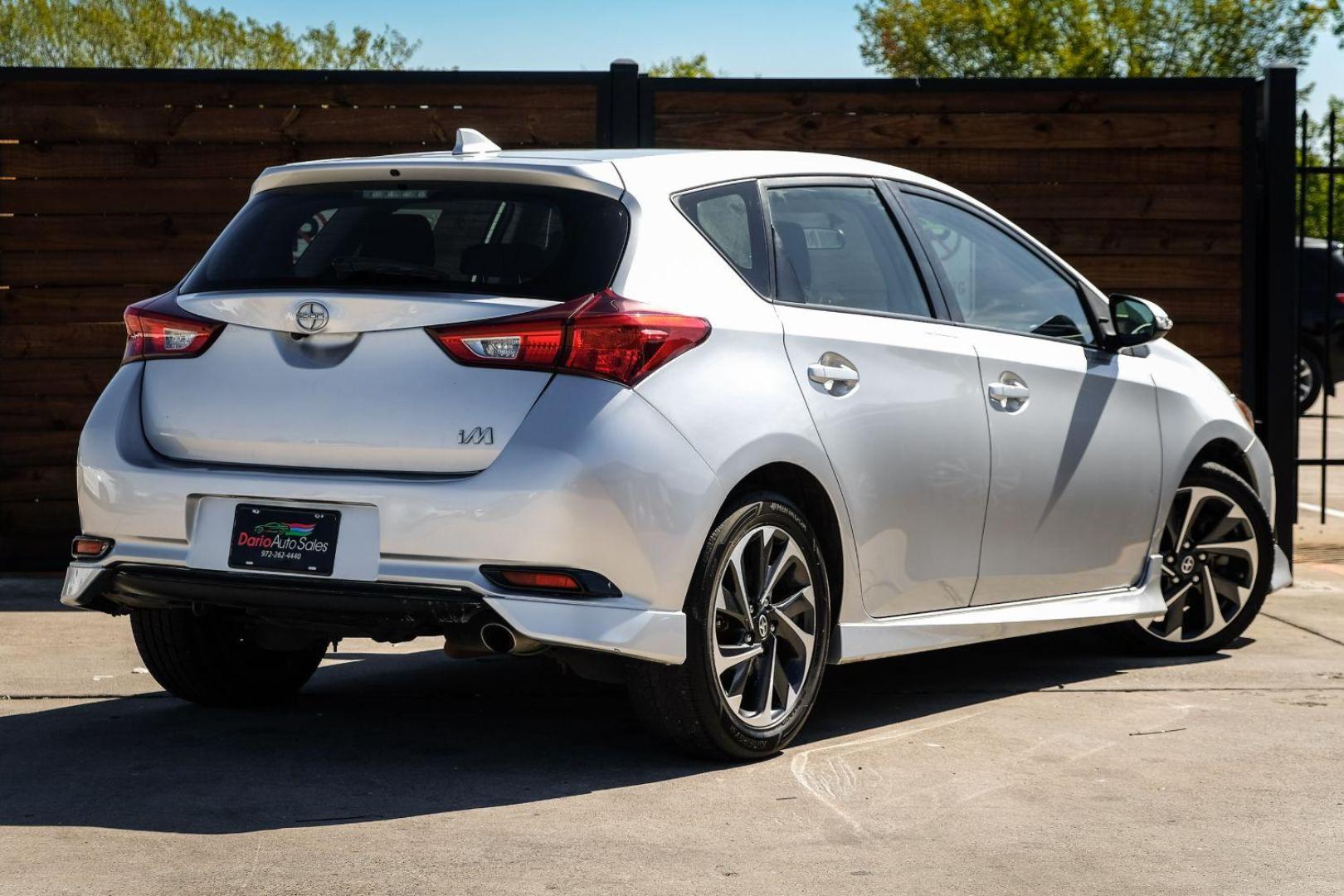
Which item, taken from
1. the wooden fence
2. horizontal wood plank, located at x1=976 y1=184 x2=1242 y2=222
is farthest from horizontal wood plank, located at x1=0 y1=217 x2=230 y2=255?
horizontal wood plank, located at x1=976 y1=184 x2=1242 y2=222

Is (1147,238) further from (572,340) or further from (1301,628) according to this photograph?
(572,340)

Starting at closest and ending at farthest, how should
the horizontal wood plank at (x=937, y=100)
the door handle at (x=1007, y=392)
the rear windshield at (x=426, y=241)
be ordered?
the rear windshield at (x=426, y=241) → the door handle at (x=1007, y=392) → the horizontal wood plank at (x=937, y=100)

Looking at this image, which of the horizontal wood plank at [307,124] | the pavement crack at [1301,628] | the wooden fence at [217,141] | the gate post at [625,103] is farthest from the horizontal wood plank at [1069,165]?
the pavement crack at [1301,628]

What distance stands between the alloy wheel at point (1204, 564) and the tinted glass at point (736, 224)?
98.2 inches

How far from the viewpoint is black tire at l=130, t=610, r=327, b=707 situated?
565 cm

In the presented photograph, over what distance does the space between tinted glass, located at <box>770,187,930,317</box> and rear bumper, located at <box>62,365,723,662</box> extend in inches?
34.0

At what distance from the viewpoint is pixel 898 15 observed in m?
61.8

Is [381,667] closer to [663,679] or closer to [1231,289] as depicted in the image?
[663,679]

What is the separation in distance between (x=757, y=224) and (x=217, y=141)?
186 inches

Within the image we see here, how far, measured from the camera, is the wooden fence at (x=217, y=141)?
30.4ft

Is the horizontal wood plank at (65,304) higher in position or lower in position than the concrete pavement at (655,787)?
higher

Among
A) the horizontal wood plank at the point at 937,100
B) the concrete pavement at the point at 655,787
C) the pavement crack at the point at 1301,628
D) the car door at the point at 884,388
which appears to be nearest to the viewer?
the concrete pavement at the point at 655,787

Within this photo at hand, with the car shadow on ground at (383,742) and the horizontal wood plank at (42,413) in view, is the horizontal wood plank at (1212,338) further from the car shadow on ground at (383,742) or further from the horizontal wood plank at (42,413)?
the horizontal wood plank at (42,413)

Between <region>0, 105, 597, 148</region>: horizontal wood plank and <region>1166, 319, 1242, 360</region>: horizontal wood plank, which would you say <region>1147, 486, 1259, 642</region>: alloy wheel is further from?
<region>0, 105, 597, 148</region>: horizontal wood plank
